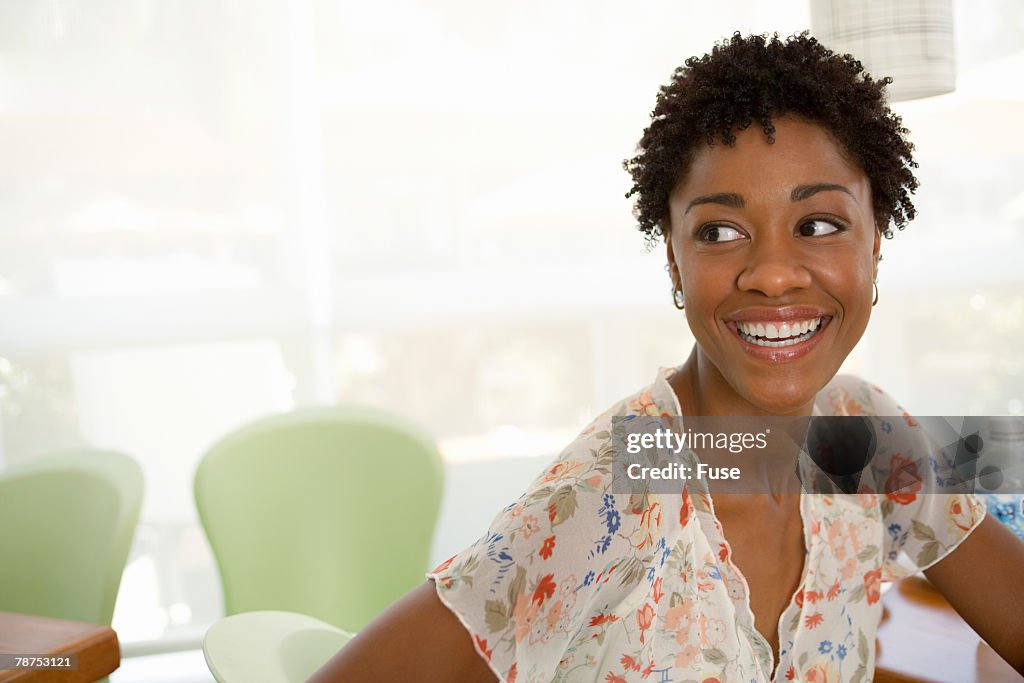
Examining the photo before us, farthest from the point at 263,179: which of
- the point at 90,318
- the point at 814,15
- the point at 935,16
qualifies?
the point at 935,16

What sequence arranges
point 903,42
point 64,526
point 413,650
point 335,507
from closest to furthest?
point 413,650 < point 903,42 < point 64,526 < point 335,507

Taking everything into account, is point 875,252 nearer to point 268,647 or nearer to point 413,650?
point 413,650

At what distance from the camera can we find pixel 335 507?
205 cm

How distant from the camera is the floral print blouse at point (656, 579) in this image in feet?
3.14

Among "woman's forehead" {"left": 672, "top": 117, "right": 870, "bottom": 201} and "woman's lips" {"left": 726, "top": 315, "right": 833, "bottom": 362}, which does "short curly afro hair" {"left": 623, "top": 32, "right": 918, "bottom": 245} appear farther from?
"woman's lips" {"left": 726, "top": 315, "right": 833, "bottom": 362}

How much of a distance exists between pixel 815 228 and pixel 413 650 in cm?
63

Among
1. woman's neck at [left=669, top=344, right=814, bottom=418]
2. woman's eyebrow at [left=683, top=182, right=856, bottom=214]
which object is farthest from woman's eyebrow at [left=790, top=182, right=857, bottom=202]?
woman's neck at [left=669, top=344, right=814, bottom=418]

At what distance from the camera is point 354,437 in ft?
6.79

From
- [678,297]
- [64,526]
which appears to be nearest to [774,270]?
[678,297]

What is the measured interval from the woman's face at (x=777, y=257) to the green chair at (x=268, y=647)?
57 cm

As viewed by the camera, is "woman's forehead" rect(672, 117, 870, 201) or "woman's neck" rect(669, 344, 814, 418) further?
"woman's neck" rect(669, 344, 814, 418)

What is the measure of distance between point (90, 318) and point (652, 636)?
225 cm

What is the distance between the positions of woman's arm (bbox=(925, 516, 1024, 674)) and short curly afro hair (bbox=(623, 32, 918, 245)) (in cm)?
45

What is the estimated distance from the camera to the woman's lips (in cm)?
Result: 110
